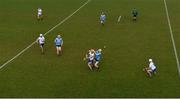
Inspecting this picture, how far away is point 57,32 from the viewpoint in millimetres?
45562

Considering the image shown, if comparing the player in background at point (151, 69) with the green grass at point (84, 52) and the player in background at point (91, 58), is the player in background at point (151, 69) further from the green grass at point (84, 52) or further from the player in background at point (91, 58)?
the player in background at point (91, 58)

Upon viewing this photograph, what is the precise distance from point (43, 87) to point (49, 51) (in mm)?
9542

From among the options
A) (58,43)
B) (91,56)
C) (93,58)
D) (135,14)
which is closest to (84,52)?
(58,43)

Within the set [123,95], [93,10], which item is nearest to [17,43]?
[123,95]

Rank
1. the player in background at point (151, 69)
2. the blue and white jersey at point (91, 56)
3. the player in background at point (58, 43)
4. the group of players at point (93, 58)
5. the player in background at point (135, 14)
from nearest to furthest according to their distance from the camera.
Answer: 1. the player in background at point (151, 69)
2. the blue and white jersey at point (91, 56)
3. the group of players at point (93, 58)
4. the player in background at point (58, 43)
5. the player in background at point (135, 14)

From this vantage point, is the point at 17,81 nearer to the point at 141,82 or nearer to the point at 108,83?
the point at 108,83

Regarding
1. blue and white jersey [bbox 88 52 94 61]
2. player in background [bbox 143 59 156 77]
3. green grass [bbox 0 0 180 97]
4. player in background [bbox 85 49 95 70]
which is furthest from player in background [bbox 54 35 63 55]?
player in background [bbox 143 59 156 77]

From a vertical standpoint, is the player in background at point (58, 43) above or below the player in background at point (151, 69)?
above

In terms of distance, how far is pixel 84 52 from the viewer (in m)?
37.7

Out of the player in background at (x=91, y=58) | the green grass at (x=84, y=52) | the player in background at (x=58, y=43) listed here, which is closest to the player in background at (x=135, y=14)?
the green grass at (x=84, y=52)

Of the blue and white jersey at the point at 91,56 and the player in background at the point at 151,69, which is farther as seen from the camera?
the blue and white jersey at the point at 91,56

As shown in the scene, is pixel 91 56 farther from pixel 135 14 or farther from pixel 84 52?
pixel 135 14

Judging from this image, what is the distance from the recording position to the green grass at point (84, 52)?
28359mm

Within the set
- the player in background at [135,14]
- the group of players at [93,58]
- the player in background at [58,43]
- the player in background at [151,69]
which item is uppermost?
the player in background at [135,14]
